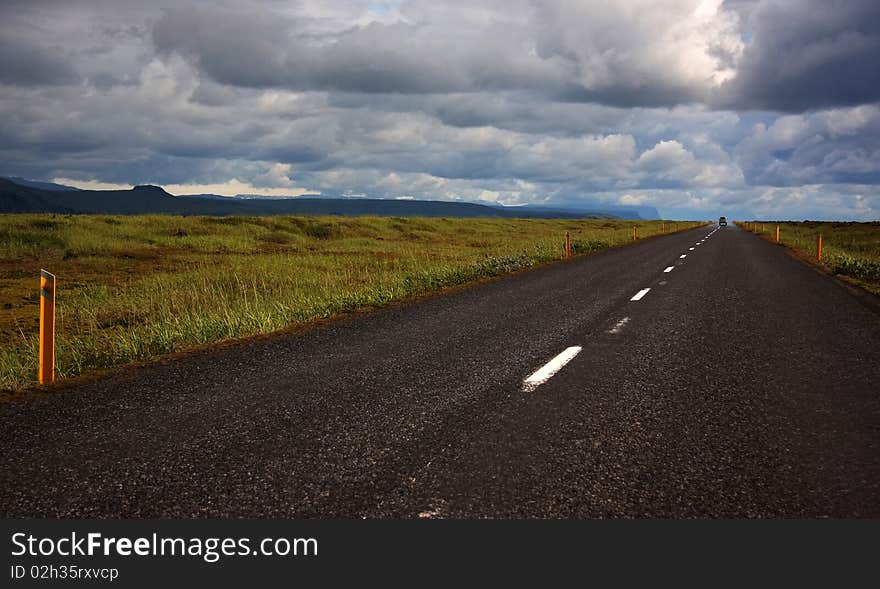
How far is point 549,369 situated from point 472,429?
6.95 ft

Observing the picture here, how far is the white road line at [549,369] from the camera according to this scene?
19.7ft

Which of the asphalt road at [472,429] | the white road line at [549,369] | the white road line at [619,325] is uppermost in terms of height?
the white road line at [619,325]

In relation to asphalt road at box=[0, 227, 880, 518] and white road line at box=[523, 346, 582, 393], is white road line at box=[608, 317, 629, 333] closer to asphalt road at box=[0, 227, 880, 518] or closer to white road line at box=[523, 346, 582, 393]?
asphalt road at box=[0, 227, 880, 518]

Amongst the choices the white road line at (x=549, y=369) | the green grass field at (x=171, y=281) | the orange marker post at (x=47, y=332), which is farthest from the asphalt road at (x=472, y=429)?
the green grass field at (x=171, y=281)

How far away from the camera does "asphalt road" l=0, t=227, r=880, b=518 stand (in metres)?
3.54

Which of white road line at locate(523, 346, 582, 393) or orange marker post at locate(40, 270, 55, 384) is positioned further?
orange marker post at locate(40, 270, 55, 384)

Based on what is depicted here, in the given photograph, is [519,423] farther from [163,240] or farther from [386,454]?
[163,240]

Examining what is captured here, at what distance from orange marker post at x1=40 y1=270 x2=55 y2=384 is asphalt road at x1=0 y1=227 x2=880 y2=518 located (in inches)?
24.9

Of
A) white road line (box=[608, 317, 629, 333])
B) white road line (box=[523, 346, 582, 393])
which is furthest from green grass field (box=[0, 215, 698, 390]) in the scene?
white road line (box=[608, 317, 629, 333])

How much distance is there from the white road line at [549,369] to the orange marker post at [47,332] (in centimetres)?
494

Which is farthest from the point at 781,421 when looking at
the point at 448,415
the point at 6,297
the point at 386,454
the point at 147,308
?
the point at 6,297

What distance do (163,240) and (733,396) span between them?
34807 mm

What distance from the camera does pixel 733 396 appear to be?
5652 millimetres

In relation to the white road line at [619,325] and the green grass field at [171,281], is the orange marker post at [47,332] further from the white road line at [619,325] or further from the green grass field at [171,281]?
the white road line at [619,325]
